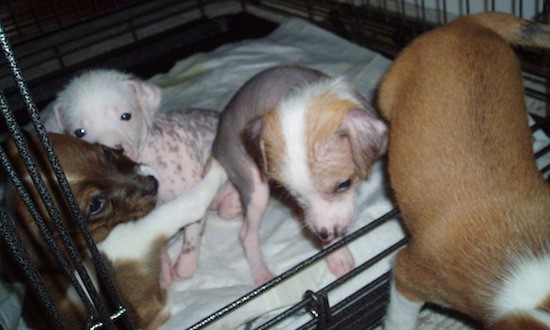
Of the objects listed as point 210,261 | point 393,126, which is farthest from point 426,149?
point 210,261

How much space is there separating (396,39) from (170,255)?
1.89 meters

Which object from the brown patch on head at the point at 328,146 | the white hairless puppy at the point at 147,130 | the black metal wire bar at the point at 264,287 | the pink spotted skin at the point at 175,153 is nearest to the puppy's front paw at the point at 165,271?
the white hairless puppy at the point at 147,130

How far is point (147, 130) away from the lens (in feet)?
8.62

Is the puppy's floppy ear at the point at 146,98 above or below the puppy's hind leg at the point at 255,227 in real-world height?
above

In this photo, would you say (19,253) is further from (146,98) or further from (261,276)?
(146,98)

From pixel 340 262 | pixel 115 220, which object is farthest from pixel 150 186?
pixel 340 262

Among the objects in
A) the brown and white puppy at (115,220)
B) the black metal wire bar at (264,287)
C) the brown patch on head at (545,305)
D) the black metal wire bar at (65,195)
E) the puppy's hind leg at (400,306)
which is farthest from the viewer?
the brown and white puppy at (115,220)

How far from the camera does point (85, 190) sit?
2.02 m

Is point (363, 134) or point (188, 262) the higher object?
point (363, 134)

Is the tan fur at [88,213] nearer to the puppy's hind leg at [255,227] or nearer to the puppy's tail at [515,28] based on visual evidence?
the puppy's hind leg at [255,227]

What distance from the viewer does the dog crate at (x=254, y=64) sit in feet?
5.80

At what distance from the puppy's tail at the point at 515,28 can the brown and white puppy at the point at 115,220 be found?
1235 mm

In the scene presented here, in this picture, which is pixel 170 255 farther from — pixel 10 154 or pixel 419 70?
pixel 419 70

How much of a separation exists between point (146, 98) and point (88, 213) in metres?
0.78
